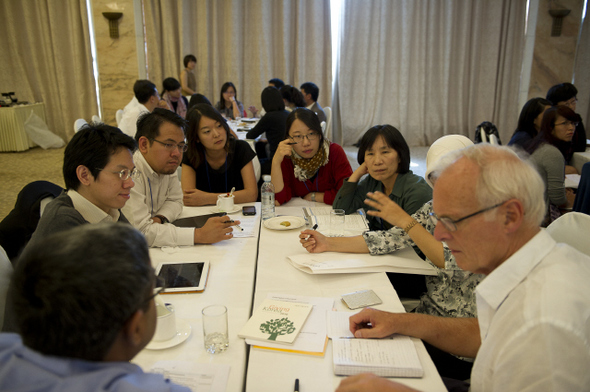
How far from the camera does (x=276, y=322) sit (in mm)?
1302

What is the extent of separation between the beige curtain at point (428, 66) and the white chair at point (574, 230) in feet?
23.2

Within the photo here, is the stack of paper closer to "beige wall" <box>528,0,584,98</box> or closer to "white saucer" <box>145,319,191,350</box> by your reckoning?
"white saucer" <box>145,319,191,350</box>

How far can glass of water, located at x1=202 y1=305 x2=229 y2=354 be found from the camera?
118 cm

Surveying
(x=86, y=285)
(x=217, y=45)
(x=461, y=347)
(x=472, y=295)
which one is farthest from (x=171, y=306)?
(x=217, y=45)

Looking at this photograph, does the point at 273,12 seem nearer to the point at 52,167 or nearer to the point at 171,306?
the point at 52,167

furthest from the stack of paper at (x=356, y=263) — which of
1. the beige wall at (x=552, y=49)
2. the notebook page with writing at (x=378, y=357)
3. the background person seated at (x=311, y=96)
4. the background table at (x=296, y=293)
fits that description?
the beige wall at (x=552, y=49)

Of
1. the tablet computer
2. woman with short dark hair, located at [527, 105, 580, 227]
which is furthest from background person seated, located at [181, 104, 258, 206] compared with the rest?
woman with short dark hair, located at [527, 105, 580, 227]

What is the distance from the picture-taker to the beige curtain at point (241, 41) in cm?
782

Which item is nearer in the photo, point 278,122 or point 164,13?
point 278,122

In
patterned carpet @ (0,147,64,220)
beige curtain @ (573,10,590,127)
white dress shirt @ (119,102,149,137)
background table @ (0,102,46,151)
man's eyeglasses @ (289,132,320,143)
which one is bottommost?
patterned carpet @ (0,147,64,220)

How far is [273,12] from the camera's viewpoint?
8.01 m

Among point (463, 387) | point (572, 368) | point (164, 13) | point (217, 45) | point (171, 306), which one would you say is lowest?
point (463, 387)

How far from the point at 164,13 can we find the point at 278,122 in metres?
4.40

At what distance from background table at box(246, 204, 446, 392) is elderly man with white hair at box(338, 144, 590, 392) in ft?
0.39
